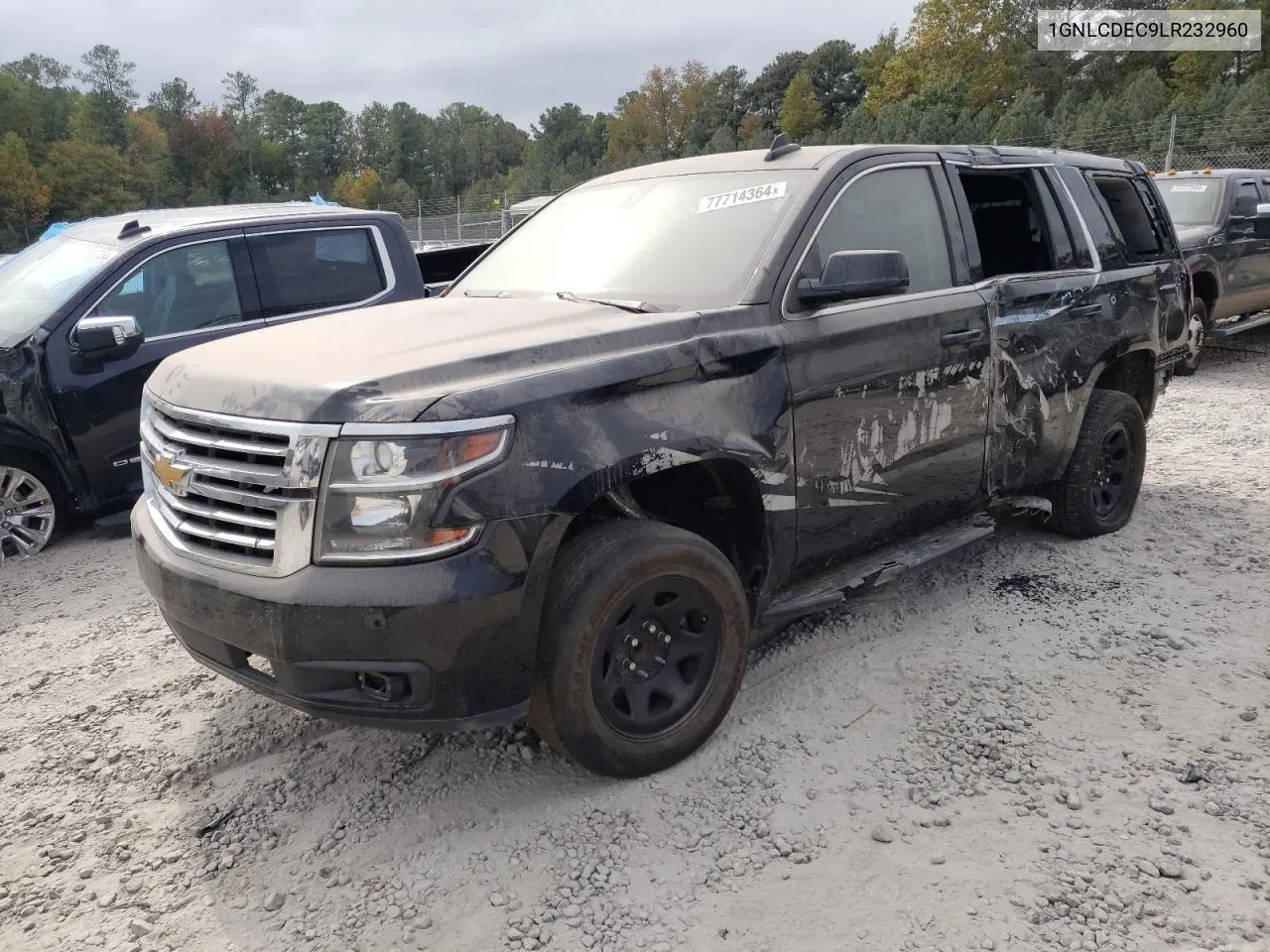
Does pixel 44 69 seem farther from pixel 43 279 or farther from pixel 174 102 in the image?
pixel 43 279

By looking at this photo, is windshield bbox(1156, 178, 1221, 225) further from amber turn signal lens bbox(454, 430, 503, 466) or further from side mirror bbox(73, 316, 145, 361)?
amber turn signal lens bbox(454, 430, 503, 466)

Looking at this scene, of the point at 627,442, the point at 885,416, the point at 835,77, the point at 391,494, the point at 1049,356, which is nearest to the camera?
the point at 391,494

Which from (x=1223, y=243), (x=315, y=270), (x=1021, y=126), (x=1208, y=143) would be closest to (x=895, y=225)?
(x=315, y=270)

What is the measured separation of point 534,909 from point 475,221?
90.3ft

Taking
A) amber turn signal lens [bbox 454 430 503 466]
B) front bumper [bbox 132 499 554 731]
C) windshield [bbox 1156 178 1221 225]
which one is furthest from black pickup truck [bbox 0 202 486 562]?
windshield [bbox 1156 178 1221 225]

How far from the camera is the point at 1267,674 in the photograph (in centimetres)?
359

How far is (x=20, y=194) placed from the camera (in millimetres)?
65062

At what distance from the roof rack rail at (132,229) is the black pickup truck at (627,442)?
107 inches

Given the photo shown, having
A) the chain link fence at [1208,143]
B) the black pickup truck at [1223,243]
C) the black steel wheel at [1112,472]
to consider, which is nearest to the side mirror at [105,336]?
the black steel wheel at [1112,472]

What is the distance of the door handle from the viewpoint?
3.75 meters

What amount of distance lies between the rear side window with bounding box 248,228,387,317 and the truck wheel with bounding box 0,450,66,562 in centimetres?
154

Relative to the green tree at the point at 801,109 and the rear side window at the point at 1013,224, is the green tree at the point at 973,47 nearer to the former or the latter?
the green tree at the point at 801,109

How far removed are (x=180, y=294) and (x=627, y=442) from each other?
4069mm

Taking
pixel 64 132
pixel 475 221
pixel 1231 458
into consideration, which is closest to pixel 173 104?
pixel 64 132
